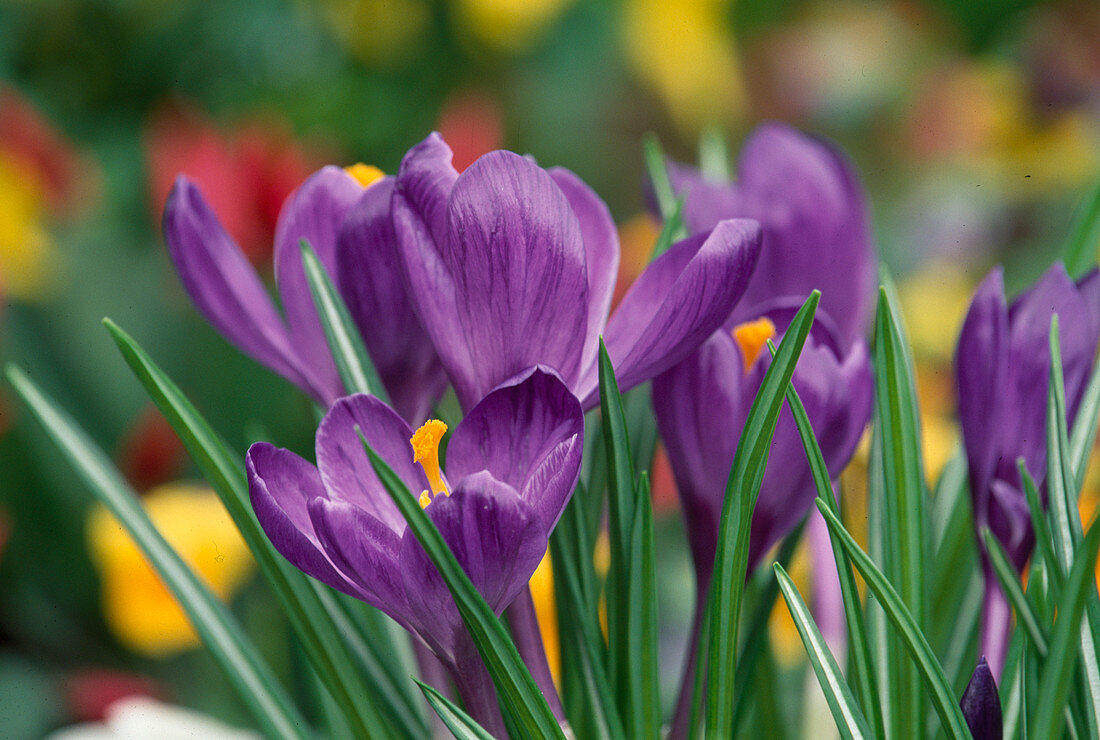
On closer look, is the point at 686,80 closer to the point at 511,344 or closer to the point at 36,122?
the point at 36,122

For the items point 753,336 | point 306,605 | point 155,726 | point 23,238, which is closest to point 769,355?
point 753,336

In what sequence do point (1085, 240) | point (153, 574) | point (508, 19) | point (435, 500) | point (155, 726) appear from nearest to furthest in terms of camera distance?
point (435, 500) → point (1085, 240) → point (155, 726) → point (153, 574) → point (508, 19)

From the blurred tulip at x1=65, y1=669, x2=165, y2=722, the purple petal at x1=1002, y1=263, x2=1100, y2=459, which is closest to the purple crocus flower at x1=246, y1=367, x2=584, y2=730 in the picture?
the purple petal at x1=1002, y1=263, x2=1100, y2=459

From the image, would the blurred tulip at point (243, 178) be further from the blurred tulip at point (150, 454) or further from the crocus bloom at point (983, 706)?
the crocus bloom at point (983, 706)

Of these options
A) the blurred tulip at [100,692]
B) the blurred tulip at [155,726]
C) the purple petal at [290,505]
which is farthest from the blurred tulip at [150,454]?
the purple petal at [290,505]

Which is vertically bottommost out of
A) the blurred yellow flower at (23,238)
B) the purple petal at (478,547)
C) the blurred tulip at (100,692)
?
the blurred tulip at (100,692)

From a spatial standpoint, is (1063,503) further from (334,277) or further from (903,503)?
(334,277)

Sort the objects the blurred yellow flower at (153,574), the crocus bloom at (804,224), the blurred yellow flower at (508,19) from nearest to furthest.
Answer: the crocus bloom at (804,224), the blurred yellow flower at (153,574), the blurred yellow flower at (508,19)
